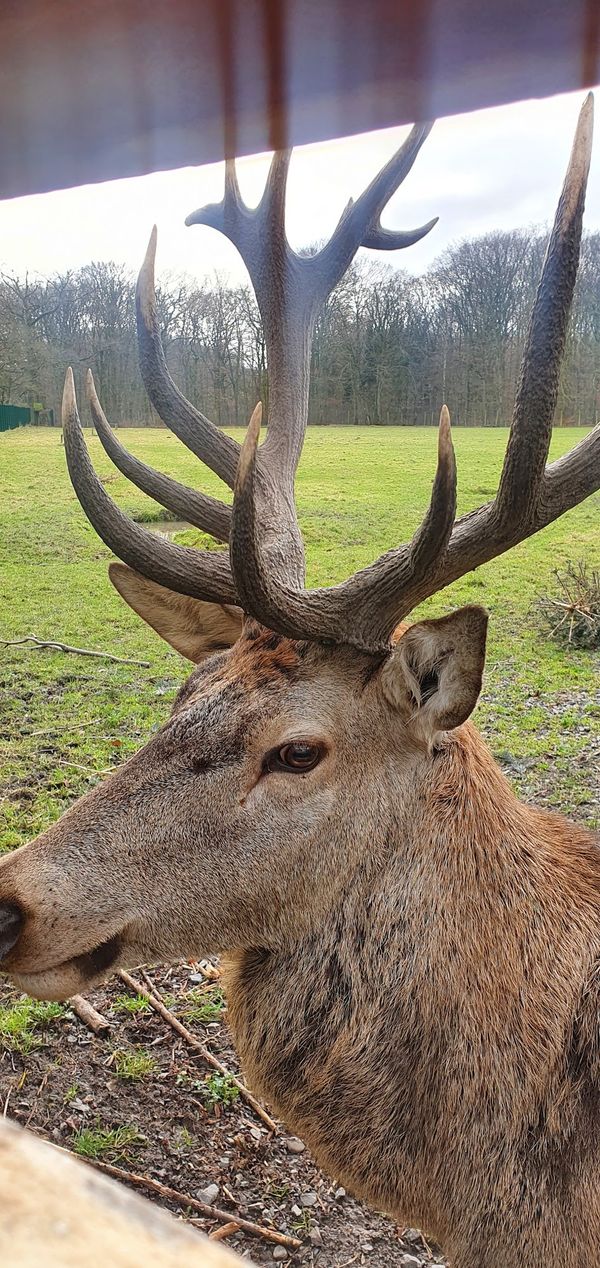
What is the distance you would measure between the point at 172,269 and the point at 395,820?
2992mm

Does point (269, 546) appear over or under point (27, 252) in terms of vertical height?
under

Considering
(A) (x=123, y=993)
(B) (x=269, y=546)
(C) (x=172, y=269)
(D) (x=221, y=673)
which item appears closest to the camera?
(D) (x=221, y=673)

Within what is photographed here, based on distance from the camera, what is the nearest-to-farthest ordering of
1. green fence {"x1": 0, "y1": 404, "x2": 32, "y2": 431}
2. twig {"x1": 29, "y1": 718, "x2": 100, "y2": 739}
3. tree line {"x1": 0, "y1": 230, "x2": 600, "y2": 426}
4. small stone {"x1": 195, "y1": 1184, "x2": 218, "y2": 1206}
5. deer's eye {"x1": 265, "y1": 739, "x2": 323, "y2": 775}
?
deer's eye {"x1": 265, "y1": 739, "x2": 323, "y2": 775} → small stone {"x1": 195, "y1": 1184, "x2": 218, "y2": 1206} → tree line {"x1": 0, "y1": 230, "x2": 600, "y2": 426} → green fence {"x1": 0, "y1": 404, "x2": 32, "y2": 431} → twig {"x1": 29, "y1": 718, "x2": 100, "y2": 739}

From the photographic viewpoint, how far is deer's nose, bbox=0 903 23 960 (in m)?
1.50

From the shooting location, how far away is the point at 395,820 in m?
1.68

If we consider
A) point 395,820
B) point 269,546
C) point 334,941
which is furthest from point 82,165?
point 334,941

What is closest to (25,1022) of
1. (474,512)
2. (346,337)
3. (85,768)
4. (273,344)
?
(85,768)

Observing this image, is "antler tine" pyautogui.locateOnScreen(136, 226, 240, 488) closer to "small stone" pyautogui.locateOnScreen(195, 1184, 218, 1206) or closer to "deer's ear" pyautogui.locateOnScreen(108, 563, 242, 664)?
"deer's ear" pyautogui.locateOnScreen(108, 563, 242, 664)

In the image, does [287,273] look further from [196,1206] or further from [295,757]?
[196,1206]

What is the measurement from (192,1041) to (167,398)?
1970 mm

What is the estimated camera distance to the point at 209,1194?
7.11 ft

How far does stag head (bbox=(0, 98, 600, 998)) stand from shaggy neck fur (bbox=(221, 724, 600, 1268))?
0.07 m

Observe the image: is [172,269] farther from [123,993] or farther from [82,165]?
[123,993]

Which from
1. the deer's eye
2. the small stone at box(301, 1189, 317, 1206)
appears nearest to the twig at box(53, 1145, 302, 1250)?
the small stone at box(301, 1189, 317, 1206)
